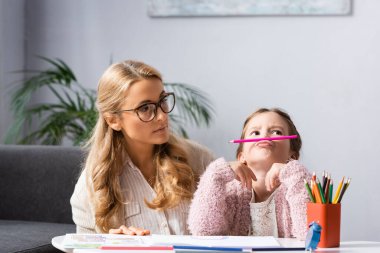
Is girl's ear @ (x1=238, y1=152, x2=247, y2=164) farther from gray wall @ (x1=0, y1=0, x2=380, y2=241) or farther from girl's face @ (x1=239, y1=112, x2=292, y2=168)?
gray wall @ (x1=0, y1=0, x2=380, y2=241)

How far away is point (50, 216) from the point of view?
3.26 meters

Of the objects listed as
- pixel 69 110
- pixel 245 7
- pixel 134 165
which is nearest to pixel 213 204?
pixel 134 165

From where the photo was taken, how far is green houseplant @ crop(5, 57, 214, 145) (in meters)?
3.82

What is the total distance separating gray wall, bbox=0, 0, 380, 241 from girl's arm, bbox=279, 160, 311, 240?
206 centimetres

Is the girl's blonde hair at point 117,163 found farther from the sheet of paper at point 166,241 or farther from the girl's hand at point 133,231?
the sheet of paper at point 166,241

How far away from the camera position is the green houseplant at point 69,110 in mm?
3818

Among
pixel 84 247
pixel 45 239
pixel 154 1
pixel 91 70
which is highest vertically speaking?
pixel 154 1

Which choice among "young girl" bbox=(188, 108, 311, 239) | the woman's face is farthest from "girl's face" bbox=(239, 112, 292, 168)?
the woman's face

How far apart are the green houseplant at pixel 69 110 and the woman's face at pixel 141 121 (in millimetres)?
1488

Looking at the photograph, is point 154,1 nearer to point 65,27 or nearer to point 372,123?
point 65,27

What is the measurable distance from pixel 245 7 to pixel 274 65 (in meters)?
0.33

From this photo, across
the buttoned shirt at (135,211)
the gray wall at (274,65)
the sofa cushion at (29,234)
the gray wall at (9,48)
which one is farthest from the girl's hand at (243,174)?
the gray wall at (9,48)

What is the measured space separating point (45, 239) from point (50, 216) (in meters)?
0.44

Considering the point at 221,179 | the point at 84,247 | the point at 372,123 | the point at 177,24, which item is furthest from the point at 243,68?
the point at 84,247
